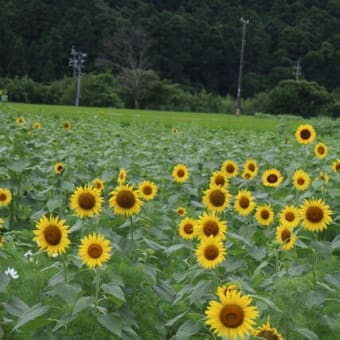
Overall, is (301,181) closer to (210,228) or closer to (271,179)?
(271,179)

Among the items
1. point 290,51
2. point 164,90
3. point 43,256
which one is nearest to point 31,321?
point 43,256

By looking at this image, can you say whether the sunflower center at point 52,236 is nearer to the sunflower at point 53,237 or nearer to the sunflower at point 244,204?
the sunflower at point 53,237

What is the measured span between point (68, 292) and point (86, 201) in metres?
0.44

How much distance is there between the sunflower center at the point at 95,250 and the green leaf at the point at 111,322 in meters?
0.17

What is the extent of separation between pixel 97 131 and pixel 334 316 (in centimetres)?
601

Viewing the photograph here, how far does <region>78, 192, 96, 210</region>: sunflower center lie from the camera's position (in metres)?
2.38

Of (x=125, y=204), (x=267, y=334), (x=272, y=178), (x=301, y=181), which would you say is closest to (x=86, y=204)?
(x=125, y=204)

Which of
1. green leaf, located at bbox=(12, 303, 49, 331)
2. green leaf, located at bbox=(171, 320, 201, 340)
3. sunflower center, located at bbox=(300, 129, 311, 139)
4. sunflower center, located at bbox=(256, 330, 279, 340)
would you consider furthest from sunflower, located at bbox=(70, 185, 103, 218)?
sunflower center, located at bbox=(300, 129, 311, 139)

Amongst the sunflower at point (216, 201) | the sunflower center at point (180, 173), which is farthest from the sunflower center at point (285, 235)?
the sunflower center at point (180, 173)

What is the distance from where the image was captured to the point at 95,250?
203 centimetres

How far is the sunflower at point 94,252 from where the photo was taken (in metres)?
2.02

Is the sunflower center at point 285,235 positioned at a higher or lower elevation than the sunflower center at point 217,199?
lower

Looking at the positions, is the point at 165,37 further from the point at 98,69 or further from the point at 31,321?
the point at 31,321

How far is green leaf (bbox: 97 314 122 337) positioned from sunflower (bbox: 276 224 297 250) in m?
0.74
